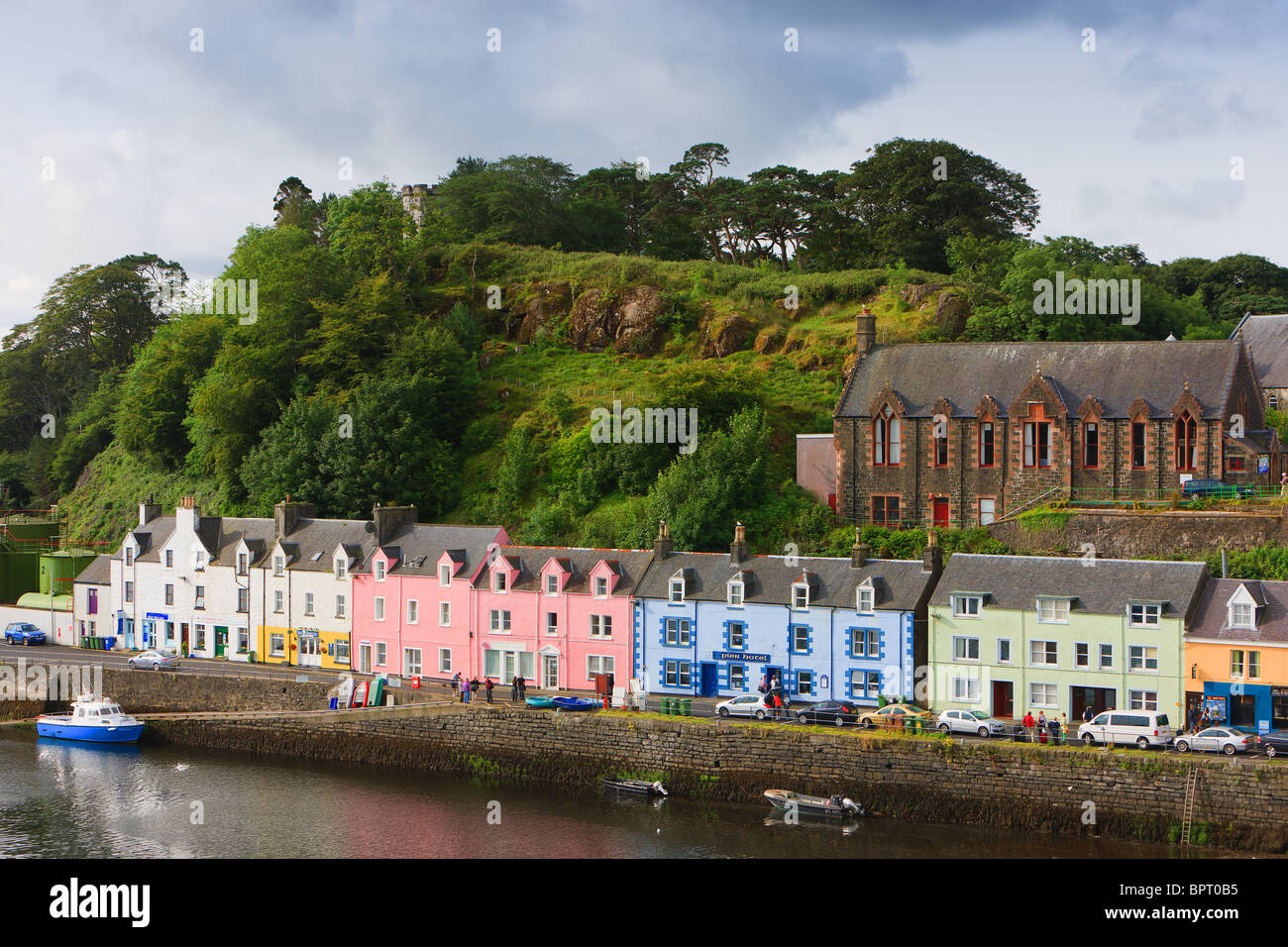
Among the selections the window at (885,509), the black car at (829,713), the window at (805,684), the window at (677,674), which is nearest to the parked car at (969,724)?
the black car at (829,713)

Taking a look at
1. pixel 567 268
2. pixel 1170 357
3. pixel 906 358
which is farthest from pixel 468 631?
pixel 567 268

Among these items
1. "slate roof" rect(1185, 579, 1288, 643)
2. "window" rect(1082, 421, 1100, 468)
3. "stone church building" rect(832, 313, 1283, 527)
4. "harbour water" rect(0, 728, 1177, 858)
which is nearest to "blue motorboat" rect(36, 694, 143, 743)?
"harbour water" rect(0, 728, 1177, 858)

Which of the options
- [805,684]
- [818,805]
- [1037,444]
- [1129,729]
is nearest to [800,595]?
A: [805,684]

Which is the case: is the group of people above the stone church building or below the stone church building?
below

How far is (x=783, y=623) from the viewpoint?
45.6 meters

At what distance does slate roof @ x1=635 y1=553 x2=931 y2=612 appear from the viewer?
147ft

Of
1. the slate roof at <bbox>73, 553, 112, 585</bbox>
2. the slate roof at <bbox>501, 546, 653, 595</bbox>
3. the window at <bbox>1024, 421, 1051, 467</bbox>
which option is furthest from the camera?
the slate roof at <bbox>73, 553, 112, 585</bbox>

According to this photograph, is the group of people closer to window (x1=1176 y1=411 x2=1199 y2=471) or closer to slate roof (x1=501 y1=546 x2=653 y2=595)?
slate roof (x1=501 y1=546 x2=653 y2=595)

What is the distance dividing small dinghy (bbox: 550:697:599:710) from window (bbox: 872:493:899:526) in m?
15.9

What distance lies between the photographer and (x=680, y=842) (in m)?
36.8

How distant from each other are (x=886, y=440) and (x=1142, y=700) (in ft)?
57.5

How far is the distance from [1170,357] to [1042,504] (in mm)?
7408

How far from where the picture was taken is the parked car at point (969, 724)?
39312mm
